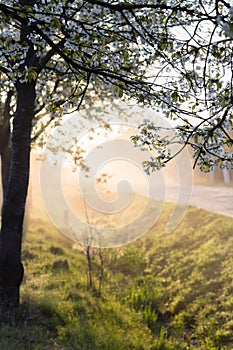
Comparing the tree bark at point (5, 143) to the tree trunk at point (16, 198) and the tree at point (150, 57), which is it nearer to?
the tree trunk at point (16, 198)

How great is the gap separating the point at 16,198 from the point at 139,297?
5414mm

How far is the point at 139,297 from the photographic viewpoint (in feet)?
39.2

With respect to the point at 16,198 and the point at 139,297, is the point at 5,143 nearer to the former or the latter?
the point at 16,198

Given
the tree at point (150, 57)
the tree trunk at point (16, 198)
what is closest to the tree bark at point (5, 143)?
the tree trunk at point (16, 198)

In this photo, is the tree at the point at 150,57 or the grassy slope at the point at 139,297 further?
the grassy slope at the point at 139,297

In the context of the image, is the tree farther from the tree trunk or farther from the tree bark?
the tree bark

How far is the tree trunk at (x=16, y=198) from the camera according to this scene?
8633 mm

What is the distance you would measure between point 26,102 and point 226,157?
5129 millimetres

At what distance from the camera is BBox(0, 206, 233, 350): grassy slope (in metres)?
8.18

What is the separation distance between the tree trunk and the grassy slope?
2.67ft

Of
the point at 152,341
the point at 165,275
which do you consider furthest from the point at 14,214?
the point at 165,275

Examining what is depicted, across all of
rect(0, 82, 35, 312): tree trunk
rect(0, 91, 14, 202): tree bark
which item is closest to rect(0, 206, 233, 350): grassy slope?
rect(0, 82, 35, 312): tree trunk

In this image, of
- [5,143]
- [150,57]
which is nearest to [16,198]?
[150,57]

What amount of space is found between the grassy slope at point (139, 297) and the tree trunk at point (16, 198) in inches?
32.0
